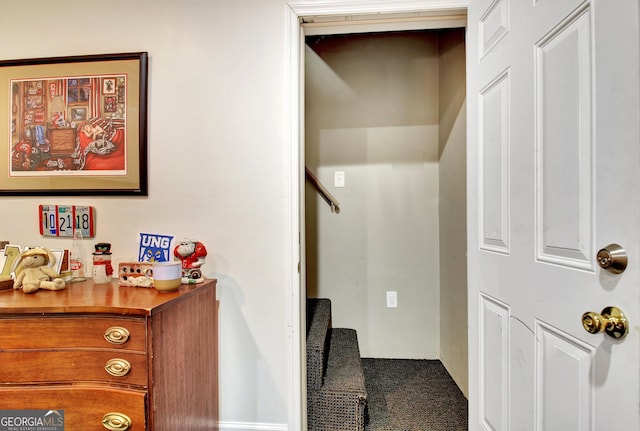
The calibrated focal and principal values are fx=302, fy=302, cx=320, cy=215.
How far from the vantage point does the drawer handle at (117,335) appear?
0.92m

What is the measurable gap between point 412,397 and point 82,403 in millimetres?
1637

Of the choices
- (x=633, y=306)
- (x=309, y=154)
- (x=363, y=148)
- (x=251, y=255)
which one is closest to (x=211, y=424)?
(x=251, y=255)

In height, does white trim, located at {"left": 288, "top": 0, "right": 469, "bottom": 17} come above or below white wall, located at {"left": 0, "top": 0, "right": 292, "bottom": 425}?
above

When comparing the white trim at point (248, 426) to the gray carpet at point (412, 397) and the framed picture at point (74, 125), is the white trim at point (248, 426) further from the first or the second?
the framed picture at point (74, 125)

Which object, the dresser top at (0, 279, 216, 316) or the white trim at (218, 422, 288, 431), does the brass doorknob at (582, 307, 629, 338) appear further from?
the white trim at (218, 422, 288, 431)

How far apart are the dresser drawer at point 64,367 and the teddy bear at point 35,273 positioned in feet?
0.83

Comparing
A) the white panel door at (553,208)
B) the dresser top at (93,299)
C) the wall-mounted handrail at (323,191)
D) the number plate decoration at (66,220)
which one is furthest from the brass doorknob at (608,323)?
the number plate decoration at (66,220)

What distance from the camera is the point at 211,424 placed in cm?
129

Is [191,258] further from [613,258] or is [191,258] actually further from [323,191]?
[613,258]

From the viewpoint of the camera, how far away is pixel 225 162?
54.1 inches

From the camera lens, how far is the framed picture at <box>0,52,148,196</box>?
1.37 meters

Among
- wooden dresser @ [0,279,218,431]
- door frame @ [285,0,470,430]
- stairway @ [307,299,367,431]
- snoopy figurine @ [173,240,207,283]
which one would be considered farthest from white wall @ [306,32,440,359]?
wooden dresser @ [0,279,218,431]

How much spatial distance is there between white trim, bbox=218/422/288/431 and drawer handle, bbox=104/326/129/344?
741 mm

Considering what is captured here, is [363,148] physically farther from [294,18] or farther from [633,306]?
[633,306]
